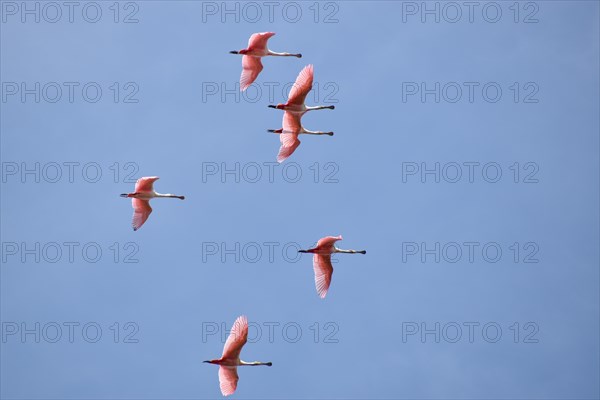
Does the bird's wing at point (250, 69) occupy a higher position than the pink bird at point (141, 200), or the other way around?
the bird's wing at point (250, 69)

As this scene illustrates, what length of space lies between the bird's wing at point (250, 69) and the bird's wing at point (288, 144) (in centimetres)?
146

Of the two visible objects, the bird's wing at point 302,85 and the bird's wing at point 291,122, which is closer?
the bird's wing at point 302,85

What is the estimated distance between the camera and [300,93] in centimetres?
3778

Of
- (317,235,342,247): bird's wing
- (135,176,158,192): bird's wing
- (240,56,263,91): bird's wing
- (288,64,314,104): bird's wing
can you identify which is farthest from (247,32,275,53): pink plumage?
(317,235,342,247): bird's wing

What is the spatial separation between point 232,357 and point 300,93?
6.05 meters

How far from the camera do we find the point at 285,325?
4153cm

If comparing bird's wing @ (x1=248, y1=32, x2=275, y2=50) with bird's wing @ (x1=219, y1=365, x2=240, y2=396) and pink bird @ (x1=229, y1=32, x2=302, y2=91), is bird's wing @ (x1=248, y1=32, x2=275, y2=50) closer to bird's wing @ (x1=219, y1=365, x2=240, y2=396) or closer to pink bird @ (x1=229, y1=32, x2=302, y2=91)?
pink bird @ (x1=229, y1=32, x2=302, y2=91)

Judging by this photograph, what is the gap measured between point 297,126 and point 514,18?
30.7 feet

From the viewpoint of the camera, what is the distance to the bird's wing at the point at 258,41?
38.5 m

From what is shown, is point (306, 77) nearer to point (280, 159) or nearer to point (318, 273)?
point (280, 159)

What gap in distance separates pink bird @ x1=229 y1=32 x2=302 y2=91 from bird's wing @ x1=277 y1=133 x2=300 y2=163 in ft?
4.79

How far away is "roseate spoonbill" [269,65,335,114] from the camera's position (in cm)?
3734

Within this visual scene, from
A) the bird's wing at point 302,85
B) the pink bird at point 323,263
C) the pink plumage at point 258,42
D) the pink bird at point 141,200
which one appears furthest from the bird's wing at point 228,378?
the pink plumage at point 258,42

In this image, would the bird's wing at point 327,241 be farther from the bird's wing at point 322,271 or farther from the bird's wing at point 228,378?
the bird's wing at point 228,378
